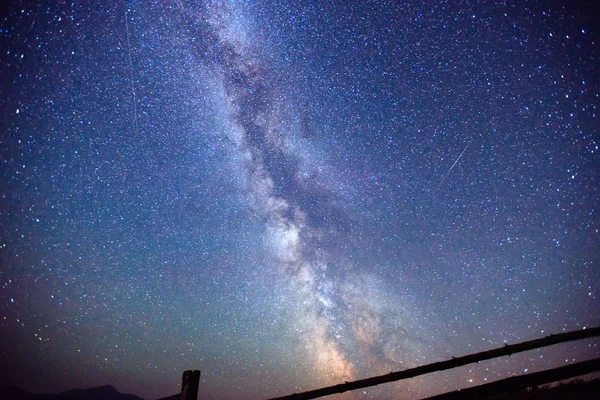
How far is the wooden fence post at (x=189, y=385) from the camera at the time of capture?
8.89 feet

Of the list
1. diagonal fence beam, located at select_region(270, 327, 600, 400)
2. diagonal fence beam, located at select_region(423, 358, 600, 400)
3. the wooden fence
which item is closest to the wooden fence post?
the wooden fence

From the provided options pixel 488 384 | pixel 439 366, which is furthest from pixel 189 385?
pixel 488 384

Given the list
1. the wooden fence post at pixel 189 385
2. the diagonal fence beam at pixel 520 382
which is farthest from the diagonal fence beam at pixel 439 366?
the wooden fence post at pixel 189 385

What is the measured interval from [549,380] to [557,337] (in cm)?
59

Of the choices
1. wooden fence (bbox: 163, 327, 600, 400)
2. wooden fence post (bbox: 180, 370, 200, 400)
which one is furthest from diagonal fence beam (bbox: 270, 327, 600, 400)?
wooden fence post (bbox: 180, 370, 200, 400)

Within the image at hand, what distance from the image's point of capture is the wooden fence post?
8.89ft

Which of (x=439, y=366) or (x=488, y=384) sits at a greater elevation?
(x=439, y=366)

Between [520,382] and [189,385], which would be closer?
[520,382]

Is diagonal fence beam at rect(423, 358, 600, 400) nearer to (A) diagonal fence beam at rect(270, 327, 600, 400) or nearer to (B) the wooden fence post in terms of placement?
(A) diagonal fence beam at rect(270, 327, 600, 400)

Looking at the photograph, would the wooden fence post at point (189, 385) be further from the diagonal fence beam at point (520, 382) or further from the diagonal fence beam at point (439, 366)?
the diagonal fence beam at point (520, 382)

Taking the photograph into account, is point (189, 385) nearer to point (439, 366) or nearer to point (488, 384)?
point (439, 366)

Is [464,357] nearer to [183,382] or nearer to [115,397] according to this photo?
[183,382]

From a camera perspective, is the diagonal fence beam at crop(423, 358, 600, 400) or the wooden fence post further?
the wooden fence post

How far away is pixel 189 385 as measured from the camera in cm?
272
